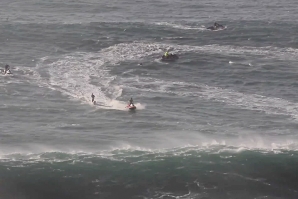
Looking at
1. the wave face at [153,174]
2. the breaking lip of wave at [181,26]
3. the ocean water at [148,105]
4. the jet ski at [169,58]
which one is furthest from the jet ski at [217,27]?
the wave face at [153,174]

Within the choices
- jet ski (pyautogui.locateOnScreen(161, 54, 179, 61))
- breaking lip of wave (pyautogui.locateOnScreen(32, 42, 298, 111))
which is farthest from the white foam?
jet ski (pyautogui.locateOnScreen(161, 54, 179, 61))

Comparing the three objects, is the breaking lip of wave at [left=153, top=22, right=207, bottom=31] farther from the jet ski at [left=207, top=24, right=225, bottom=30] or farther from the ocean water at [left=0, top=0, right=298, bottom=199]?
the jet ski at [left=207, top=24, right=225, bottom=30]

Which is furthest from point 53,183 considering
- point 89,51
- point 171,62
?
point 89,51

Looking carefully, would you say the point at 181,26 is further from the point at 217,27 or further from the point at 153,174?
the point at 153,174

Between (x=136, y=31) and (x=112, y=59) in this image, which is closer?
(x=112, y=59)

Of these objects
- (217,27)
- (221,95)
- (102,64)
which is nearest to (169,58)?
(102,64)

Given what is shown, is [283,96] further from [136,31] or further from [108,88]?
[136,31]
